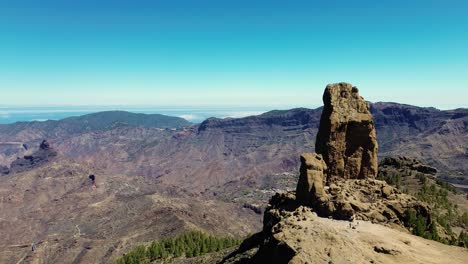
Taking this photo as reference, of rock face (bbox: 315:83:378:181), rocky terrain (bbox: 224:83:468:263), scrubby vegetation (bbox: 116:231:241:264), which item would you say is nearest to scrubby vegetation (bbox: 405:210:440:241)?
rocky terrain (bbox: 224:83:468:263)

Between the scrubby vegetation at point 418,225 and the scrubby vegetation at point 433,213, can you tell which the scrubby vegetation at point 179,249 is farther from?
the scrubby vegetation at point 418,225

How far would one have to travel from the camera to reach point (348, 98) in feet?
312

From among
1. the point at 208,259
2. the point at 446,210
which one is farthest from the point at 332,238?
the point at 446,210

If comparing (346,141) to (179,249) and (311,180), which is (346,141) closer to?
(311,180)

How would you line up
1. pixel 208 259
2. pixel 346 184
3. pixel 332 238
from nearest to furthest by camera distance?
pixel 332 238 < pixel 346 184 < pixel 208 259

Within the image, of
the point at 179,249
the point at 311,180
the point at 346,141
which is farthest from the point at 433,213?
the point at 179,249

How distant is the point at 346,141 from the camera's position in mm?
91312

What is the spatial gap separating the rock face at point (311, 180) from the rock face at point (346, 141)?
307 inches

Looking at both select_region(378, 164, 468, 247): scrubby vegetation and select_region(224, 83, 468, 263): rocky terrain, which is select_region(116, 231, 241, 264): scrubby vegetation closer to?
select_region(224, 83, 468, 263): rocky terrain

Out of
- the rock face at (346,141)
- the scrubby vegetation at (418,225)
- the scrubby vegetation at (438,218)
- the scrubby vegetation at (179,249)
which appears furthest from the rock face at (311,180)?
the scrubby vegetation at (179,249)

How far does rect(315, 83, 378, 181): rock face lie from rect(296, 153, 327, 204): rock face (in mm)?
7790

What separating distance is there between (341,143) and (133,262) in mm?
107637

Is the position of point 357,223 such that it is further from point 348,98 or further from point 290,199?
point 348,98

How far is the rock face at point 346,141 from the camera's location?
89688 millimetres
